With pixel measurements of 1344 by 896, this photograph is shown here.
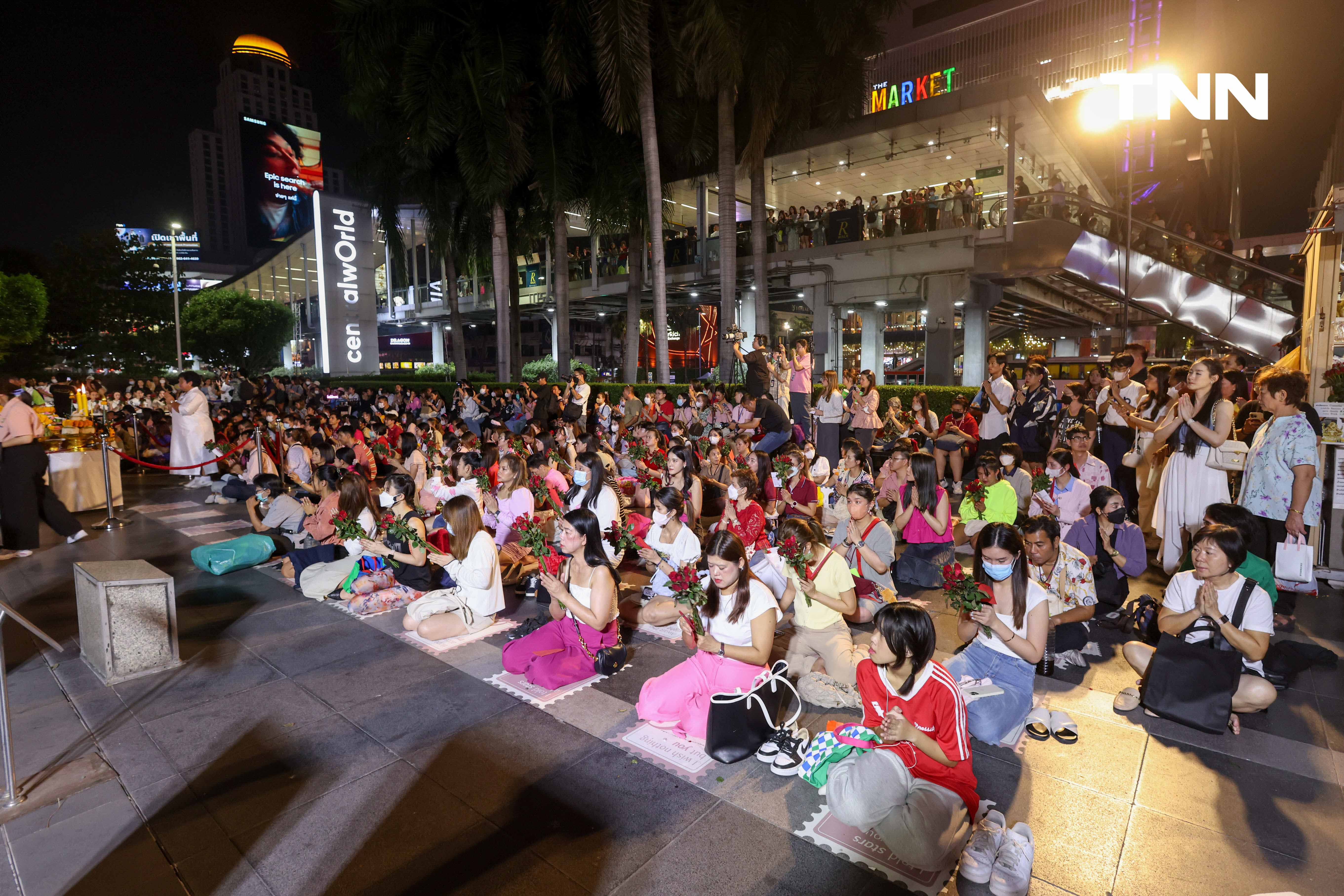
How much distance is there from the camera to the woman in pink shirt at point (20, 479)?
328 inches

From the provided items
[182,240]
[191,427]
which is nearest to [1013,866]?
[191,427]

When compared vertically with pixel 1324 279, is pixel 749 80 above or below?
above

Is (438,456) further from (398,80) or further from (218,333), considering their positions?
(218,333)

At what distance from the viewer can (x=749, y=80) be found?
17781mm

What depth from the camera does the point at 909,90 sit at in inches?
1193

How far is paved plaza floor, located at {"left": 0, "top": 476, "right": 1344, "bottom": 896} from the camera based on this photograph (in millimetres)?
3006

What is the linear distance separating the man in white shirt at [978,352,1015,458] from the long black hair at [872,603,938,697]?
286 inches

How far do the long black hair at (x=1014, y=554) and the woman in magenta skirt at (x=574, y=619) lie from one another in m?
2.52

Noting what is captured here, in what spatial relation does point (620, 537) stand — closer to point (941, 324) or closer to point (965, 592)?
point (965, 592)

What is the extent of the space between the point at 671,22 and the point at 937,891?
19625 mm

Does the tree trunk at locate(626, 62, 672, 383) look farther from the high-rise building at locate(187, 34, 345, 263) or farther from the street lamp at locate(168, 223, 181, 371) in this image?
the high-rise building at locate(187, 34, 345, 263)

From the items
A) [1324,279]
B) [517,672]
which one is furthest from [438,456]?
[1324,279]

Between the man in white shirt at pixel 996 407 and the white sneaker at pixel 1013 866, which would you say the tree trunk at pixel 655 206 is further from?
the white sneaker at pixel 1013 866

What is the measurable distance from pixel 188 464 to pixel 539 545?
1240 centimetres
